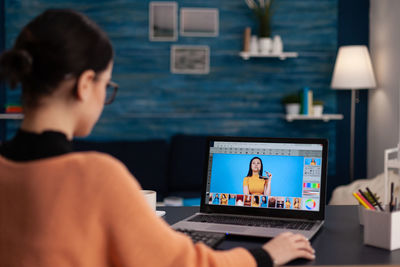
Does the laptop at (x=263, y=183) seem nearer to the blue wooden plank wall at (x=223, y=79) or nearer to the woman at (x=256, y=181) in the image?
the woman at (x=256, y=181)

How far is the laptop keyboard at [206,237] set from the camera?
1223 mm

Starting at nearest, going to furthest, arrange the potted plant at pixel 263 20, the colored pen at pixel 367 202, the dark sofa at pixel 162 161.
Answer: the colored pen at pixel 367 202 < the dark sofa at pixel 162 161 < the potted plant at pixel 263 20

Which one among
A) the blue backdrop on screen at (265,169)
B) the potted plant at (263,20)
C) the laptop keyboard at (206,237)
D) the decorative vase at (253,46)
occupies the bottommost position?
the laptop keyboard at (206,237)

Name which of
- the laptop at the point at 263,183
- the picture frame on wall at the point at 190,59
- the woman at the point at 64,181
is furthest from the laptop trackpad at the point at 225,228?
the picture frame on wall at the point at 190,59

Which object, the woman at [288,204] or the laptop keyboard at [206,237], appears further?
the woman at [288,204]

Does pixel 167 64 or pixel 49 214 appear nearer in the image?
pixel 49 214

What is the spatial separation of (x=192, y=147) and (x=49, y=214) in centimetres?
348

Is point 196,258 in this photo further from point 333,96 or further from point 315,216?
point 333,96

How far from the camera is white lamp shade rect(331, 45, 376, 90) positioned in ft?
13.4

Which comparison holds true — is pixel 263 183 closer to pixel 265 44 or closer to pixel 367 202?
pixel 367 202

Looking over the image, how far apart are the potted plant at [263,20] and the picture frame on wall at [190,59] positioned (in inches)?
20.4

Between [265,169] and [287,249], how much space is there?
510 millimetres

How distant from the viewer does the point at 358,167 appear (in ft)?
15.1

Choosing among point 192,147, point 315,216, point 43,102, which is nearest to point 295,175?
point 315,216
